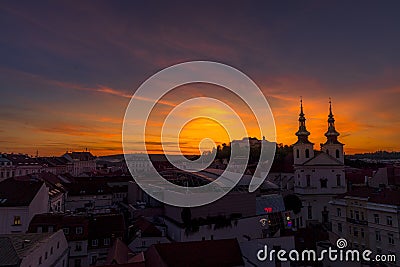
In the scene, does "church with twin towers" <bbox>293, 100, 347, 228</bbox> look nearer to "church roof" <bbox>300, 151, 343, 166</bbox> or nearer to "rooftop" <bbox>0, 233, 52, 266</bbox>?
"church roof" <bbox>300, 151, 343, 166</bbox>

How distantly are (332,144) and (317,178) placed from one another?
6.89m

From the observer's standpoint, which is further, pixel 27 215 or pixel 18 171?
pixel 18 171

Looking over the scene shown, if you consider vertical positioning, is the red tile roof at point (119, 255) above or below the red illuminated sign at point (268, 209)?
below

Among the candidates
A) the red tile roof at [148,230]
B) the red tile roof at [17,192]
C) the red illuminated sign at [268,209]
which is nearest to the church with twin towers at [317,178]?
the red illuminated sign at [268,209]

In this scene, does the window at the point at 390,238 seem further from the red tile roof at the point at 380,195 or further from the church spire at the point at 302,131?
the church spire at the point at 302,131

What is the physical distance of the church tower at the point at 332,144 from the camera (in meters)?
54.2

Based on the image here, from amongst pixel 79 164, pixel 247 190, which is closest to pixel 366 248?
pixel 247 190

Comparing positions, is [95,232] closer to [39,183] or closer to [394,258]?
[39,183]

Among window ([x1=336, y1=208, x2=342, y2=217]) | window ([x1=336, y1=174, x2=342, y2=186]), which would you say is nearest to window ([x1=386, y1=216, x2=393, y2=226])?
window ([x1=336, y1=208, x2=342, y2=217])

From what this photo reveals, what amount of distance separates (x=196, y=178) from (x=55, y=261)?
2053cm

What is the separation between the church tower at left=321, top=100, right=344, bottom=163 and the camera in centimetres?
5416

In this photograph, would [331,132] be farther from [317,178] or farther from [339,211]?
[339,211]

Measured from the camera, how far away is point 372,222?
96.9 ft

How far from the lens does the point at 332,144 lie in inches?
2144
